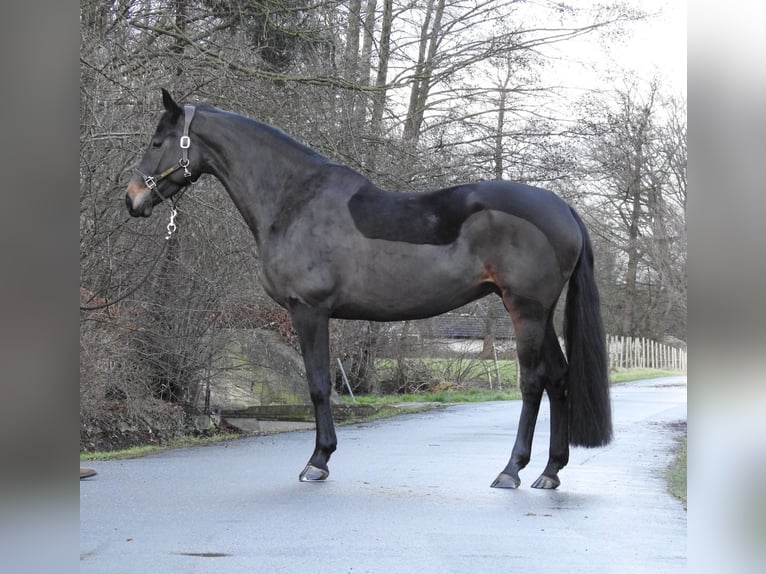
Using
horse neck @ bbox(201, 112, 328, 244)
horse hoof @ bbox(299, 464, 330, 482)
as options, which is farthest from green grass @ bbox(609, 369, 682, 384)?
horse neck @ bbox(201, 112, 328, 244)

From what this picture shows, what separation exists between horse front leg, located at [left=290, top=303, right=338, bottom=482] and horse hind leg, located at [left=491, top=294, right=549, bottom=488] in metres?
1.10

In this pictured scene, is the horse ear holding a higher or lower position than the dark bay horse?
higher

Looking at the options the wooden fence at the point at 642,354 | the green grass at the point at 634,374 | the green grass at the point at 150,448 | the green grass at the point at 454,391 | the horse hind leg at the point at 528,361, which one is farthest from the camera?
the wooden fence at the point at 642,354

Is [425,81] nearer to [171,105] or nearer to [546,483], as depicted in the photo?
[171,105]

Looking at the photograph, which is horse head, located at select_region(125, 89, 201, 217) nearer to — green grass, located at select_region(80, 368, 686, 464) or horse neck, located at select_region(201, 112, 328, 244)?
horse neck, located at select_region(201, 112, 328, 244)

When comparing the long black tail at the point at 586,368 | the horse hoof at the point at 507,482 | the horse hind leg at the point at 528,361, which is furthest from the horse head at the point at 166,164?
the horse hoof at the point at 507,482

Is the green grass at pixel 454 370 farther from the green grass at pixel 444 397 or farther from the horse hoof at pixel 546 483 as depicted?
the horse hoof at pixel 546 483

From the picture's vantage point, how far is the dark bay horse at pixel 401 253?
558 centimetres

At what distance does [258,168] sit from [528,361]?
82.0 inches

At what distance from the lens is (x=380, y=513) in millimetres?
5027

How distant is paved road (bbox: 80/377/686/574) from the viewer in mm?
3982
